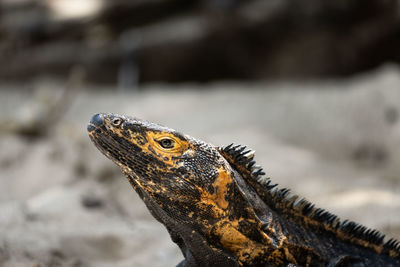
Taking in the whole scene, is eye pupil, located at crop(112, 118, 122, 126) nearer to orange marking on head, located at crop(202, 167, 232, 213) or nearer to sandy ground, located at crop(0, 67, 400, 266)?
orange marking on head, located at crop(202, 167, 232, 213)

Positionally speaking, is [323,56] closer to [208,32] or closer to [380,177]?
[208,32]

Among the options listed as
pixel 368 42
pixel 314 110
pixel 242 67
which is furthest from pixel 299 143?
pixel 242 67

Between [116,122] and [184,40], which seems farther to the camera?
[184,40]

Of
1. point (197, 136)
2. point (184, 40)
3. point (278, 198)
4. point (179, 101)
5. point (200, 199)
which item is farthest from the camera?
point (184, 40)

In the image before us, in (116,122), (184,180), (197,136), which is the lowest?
(184,180)

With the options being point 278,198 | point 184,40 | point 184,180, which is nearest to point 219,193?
point 184,180

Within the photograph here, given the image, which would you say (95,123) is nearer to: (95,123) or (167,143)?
(95,123)

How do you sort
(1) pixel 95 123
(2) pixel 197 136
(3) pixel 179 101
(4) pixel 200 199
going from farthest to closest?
(3) pixel 179 101, (2) pixel 197 136, (1) pixel 95 123, (4) pixel 200 199

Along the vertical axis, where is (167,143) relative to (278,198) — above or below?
above
